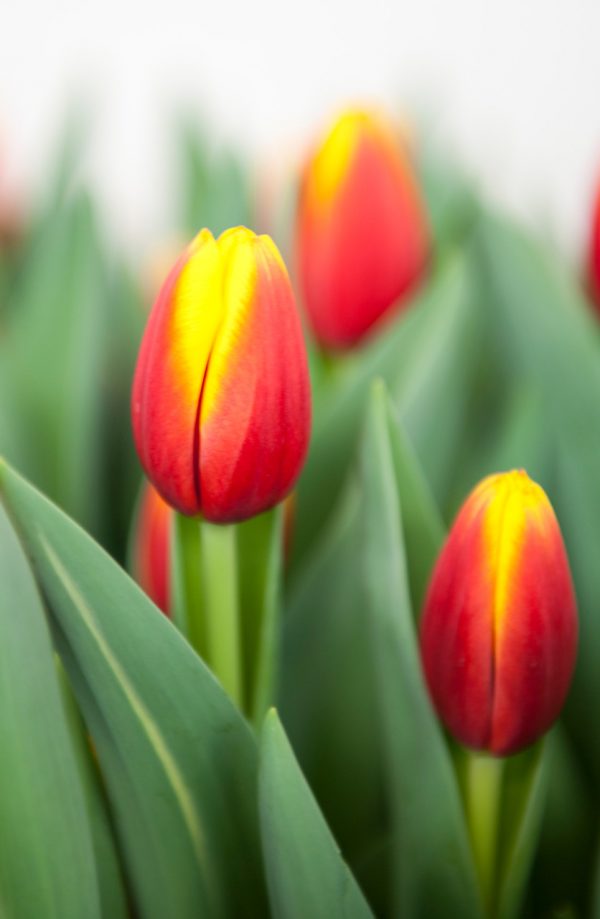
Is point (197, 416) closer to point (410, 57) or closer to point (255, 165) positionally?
point (255, 165)

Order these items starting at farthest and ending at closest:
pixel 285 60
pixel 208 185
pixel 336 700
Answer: pixel 285 60 < pixel 208 185 < pixel 336 700

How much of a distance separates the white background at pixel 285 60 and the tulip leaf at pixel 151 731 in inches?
27.4

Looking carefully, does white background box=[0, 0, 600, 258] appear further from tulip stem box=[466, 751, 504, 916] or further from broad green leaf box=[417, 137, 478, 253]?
tulip stem box=[466, 751, 504, 916]

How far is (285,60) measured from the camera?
972 millimetres

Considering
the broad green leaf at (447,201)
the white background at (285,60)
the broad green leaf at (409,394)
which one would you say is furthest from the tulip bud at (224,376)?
the white background at (285,60)

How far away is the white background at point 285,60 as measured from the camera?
0.92 metres

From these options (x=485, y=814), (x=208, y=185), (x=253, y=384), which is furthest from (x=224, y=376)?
(x=208, y=185)

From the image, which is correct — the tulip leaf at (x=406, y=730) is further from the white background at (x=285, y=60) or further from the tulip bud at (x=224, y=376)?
the white background at (x=285, y=60)

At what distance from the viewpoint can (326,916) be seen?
23cm

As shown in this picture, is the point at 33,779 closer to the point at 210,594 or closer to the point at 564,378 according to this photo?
the point at 210,594

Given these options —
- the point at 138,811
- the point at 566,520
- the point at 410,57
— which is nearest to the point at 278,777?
the point at 138,811

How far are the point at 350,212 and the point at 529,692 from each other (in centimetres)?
16

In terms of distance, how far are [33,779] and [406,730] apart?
0.08m

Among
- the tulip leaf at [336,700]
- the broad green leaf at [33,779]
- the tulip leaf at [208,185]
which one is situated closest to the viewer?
the broad green leaf at [33,779]
